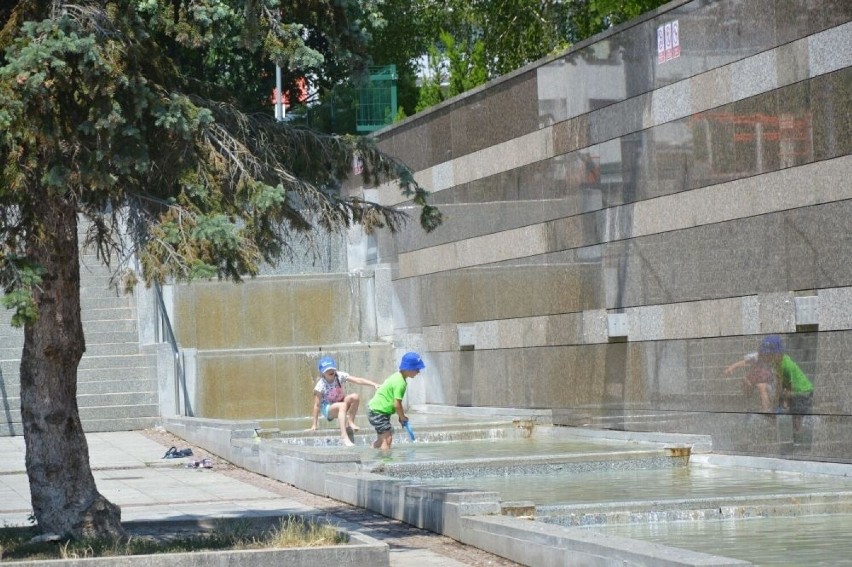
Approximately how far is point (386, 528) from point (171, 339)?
40.5 ft

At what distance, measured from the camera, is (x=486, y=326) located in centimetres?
2239

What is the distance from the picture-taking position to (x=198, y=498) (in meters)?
14.4

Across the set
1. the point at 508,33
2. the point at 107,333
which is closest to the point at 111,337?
the point at 107,333

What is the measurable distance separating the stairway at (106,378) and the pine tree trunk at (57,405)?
1181 centimetres

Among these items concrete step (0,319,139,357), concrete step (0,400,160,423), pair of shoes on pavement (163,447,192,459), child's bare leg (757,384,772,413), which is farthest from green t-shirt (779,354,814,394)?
concrete step (0,319,139,357)

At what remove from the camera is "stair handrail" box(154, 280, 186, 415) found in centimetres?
2267

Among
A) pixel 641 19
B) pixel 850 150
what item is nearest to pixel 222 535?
pixel 850 150

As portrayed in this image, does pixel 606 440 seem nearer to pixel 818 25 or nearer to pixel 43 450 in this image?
Answer: pixel 818 25

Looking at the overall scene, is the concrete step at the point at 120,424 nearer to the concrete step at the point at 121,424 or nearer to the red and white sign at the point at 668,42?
the concrete step at the point at 121,424

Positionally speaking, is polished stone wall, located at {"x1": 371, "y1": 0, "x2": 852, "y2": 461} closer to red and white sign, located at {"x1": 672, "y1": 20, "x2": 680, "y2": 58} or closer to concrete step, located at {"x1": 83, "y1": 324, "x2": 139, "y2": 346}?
red and white sign, located at {"x1": 672, "y1": 20, "x2": 680, "y2": 58}

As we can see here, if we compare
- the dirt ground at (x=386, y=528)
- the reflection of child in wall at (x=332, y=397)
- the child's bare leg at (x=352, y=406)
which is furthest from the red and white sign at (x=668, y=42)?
the dirt ground at (x=386, y=528)

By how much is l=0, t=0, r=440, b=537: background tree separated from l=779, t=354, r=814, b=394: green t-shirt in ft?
17.4

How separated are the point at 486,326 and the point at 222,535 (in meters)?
12.6

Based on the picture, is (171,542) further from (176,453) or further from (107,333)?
(107,333)
